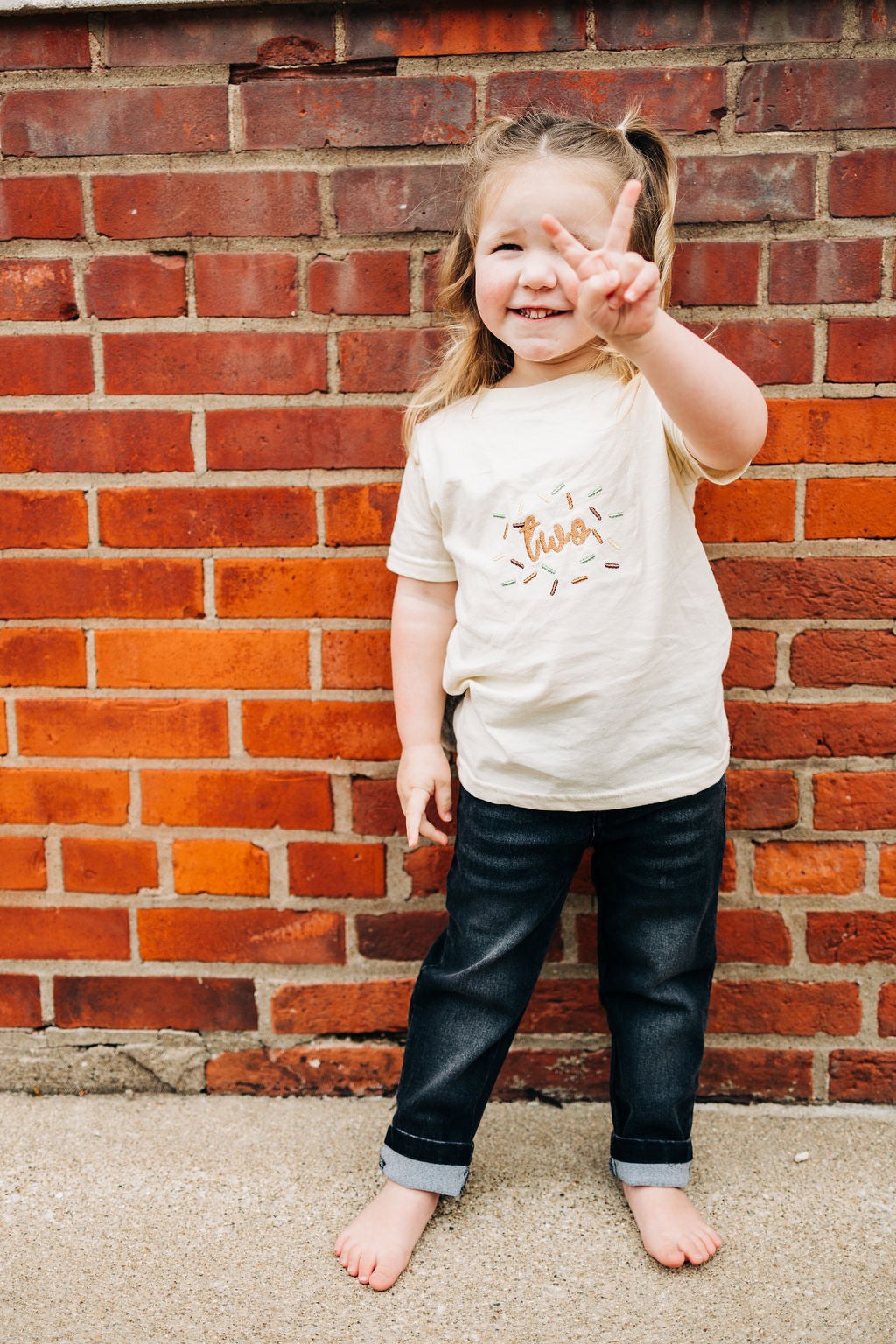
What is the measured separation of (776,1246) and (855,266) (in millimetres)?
1359

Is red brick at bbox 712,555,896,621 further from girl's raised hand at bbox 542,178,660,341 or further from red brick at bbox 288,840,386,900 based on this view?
red brick at bbox 288,840,386,900

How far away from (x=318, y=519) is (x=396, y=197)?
0.48 metres

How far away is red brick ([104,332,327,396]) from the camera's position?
5.04 ft

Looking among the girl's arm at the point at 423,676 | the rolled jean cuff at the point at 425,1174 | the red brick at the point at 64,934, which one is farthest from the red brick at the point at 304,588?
the rolled jean cuff at the point at 425,1174

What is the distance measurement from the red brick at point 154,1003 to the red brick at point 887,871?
1.03 metres

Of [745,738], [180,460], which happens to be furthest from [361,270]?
[745,738]

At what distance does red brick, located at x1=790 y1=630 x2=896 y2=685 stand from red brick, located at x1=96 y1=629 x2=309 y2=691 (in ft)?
2.52

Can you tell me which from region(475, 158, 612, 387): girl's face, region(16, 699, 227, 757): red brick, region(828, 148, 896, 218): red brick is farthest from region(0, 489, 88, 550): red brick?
region(828, 148, 896, 218): red brick

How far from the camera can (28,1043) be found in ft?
5.65

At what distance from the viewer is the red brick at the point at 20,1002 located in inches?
67.4

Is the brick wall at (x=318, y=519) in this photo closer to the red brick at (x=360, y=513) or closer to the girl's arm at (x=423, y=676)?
the red brick at (x=360, y=513)

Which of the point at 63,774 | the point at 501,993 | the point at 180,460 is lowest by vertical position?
the point at 501,993

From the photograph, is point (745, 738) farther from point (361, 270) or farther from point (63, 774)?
point (63, 774)

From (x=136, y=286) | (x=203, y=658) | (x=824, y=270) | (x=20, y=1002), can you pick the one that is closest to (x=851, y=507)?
(x=824, y=270)
